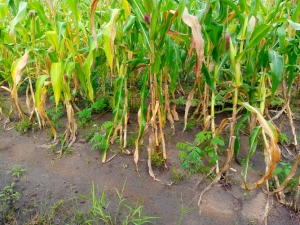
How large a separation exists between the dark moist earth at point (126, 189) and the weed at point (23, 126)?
0.21 m

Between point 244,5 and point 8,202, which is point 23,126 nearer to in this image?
point 8,202

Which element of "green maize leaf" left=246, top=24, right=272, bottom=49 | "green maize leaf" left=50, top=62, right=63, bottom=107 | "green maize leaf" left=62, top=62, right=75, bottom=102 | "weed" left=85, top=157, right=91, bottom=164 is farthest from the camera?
"weed" left=85, top=157, right=91, bottom=164

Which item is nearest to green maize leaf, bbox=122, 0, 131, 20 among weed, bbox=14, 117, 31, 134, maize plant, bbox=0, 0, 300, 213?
maize plant, bbox=0, 0, 300, 213

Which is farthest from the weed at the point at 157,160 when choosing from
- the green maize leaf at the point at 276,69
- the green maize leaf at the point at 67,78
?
the green maize leaf at the point at 276,69

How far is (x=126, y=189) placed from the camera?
1759mm

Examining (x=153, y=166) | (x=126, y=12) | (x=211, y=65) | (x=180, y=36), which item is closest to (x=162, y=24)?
(x=180, y=36)

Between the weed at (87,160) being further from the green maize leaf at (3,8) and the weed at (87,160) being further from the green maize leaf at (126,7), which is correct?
the green maize leaf at (3,8)

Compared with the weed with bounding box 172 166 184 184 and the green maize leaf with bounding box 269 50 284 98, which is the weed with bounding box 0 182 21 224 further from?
the green maize leaf with bounding box 269 50 284 98

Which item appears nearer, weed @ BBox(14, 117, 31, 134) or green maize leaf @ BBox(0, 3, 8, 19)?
green maize leaf @ BBox(0, 3, 8, 19)

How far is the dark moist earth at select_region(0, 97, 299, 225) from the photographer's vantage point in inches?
61.7

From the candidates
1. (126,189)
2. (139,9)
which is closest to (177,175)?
(126,189)

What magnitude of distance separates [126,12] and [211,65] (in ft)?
2.23

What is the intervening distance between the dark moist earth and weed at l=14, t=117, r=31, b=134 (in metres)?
0.21

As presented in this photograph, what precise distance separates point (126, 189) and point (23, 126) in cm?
128
